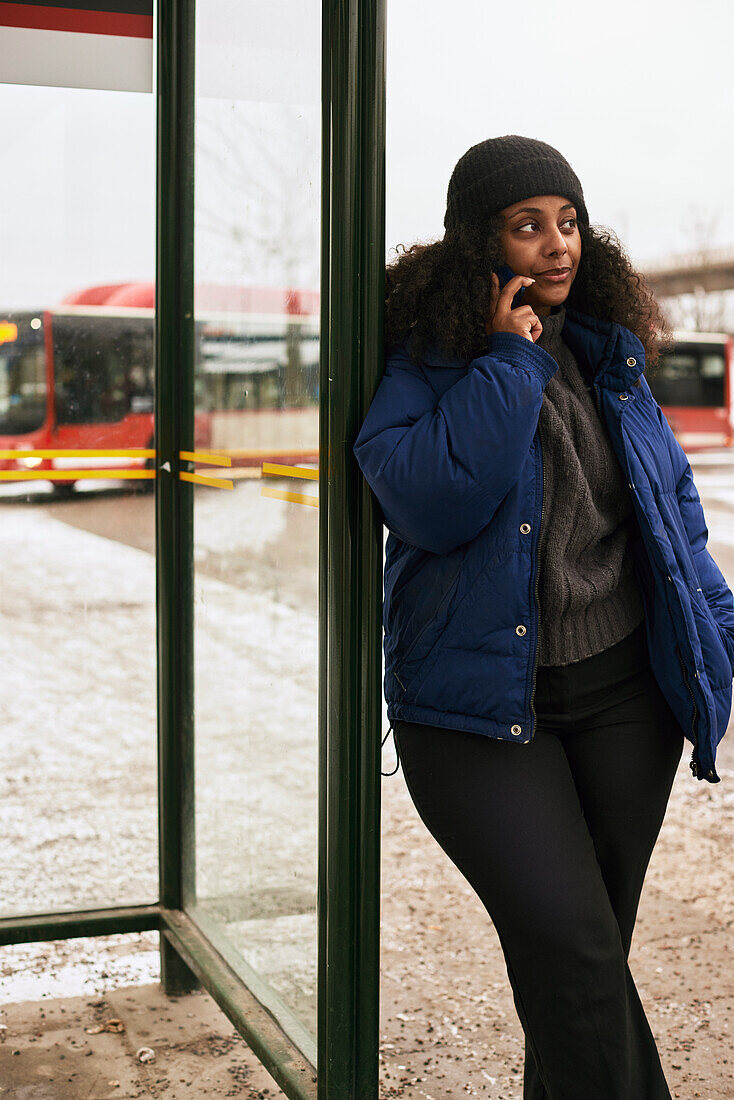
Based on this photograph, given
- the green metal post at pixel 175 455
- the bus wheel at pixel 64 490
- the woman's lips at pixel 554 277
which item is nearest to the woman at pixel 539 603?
the woman's lips at pixel 554 277

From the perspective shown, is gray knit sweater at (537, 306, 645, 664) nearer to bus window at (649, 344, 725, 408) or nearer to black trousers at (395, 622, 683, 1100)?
black trousers at (395, 622, 683, 1100)

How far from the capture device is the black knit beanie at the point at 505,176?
2.01 metres

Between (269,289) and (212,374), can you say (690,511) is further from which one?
(212,374)

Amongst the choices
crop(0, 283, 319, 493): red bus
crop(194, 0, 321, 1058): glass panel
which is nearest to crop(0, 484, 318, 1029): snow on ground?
crop(194, 0, 321, 1058): glass panel

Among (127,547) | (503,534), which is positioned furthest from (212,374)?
(503,534)

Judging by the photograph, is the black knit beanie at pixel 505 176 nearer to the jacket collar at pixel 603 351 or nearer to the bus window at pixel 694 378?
the jacket collar at pixel 603 351

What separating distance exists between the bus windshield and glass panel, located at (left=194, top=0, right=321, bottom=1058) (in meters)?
0.65

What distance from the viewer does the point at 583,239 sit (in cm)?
223

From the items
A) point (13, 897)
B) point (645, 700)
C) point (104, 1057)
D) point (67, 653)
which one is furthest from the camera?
point (67, 653)

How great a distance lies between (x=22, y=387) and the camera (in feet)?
12.7

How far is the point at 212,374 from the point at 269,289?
429mm

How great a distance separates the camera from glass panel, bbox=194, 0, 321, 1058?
247cm

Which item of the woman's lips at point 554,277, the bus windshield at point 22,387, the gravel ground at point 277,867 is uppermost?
the woman's lips at point 554,277

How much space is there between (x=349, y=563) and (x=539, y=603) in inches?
13.9
